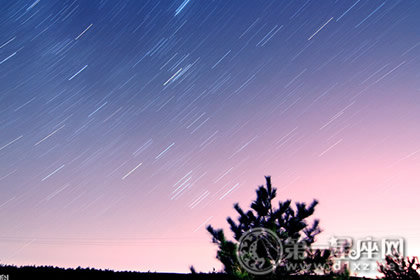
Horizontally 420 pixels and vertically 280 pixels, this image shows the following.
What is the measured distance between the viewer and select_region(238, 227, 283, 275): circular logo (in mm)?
8852

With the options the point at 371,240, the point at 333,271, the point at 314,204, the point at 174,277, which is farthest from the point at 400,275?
the point at 174,277

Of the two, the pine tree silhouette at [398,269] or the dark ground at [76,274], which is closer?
the pine tree silhouette at [398,269]

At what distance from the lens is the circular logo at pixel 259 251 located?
8.85 meters

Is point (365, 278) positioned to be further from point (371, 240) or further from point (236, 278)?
point (236, 278)

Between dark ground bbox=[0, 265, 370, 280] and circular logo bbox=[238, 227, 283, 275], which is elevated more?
circular logo bbox=[238, 227, 283, 275]

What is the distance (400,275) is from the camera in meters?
9.56

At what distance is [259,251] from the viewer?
9289mm
